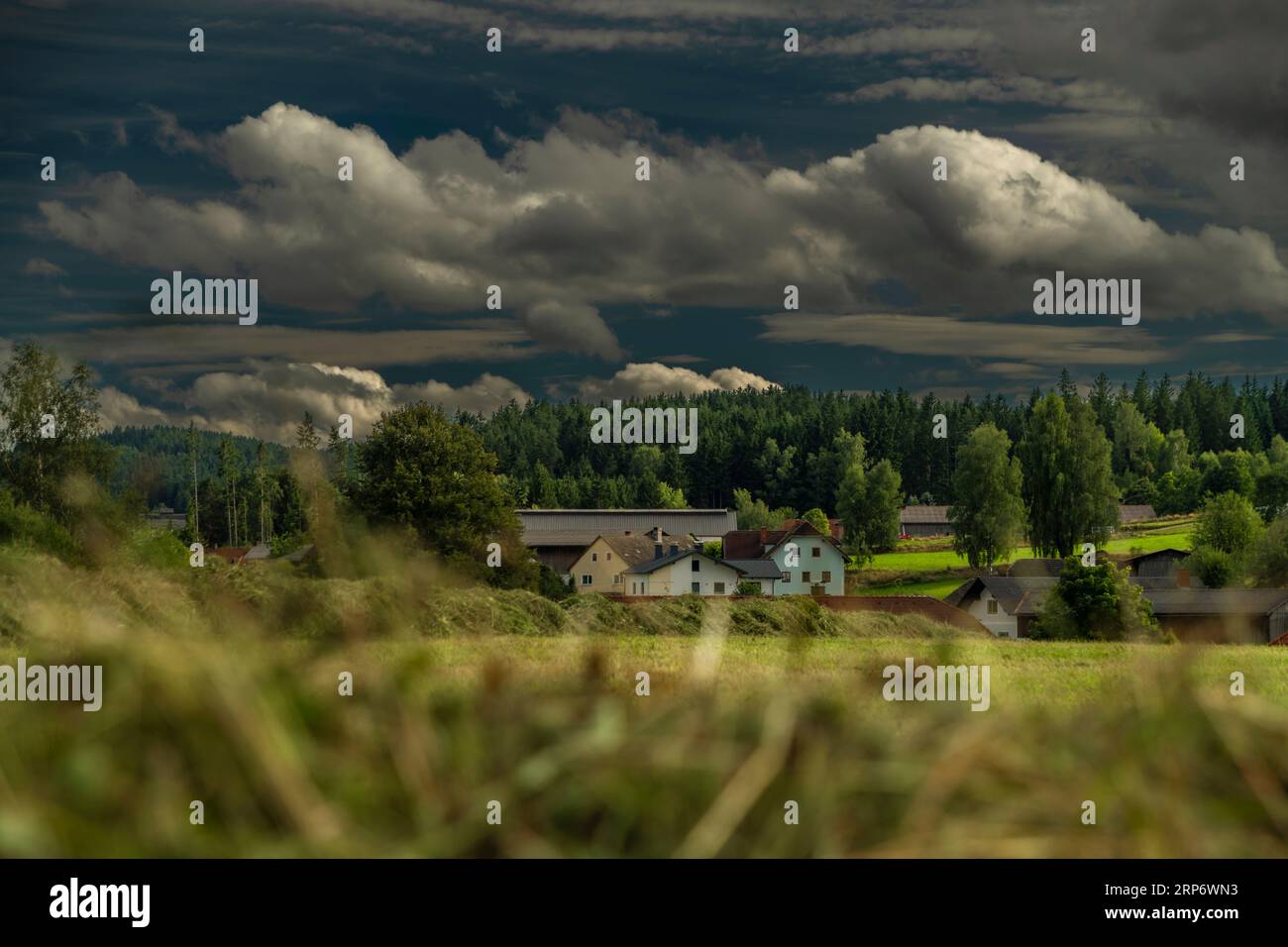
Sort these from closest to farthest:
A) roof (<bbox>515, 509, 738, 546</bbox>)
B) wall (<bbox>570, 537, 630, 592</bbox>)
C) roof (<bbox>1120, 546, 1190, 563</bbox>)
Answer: roof (<bbox>515, 509, 738, 546</bbox>), wall (<bbox>570, 537, 630, 592</bbox>), roof (<bbox>1120, 546, 1190, 563</bbox>)

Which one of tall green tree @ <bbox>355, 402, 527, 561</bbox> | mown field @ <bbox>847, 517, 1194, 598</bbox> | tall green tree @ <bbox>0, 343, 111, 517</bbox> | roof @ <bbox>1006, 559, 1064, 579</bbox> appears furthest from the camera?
mown field @ <bbox>847, 517, 1194, 598</bbox>

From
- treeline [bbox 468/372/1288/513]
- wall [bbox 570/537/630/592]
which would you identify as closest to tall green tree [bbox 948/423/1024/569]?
treeline [bbox 468/372/1288/513]

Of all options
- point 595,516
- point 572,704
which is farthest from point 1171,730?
point 595,516

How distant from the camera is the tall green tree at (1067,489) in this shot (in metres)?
39.6

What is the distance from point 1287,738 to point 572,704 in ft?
2.91

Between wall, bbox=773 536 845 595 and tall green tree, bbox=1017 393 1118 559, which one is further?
tall green tree, bbox=1017 393 1118 559

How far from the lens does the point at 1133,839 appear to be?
1.33 m

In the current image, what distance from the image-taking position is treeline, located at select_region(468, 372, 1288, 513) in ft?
127

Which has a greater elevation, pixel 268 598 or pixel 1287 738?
pixel 268 598

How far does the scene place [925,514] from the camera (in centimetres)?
5403

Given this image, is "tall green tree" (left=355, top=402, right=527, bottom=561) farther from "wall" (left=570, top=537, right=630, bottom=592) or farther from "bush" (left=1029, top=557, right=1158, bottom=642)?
"bush" (left=1029, top=557, right=1158, bottom=642)

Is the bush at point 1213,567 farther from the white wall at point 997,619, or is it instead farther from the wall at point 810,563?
the wall at point 810,563

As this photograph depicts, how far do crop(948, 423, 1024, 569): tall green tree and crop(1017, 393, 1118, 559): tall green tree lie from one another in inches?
39.5

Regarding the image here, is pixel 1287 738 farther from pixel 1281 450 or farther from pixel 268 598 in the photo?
pixel 1281 450
